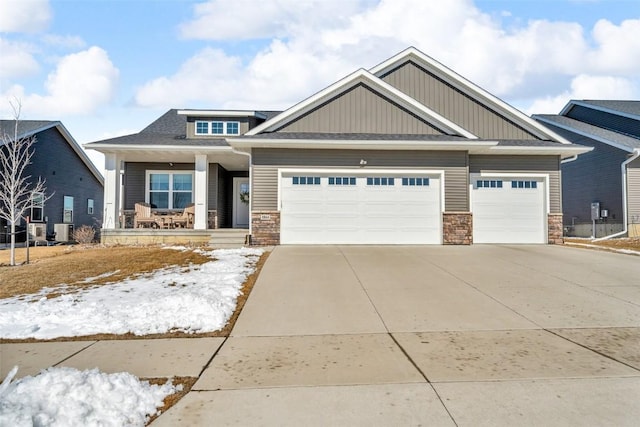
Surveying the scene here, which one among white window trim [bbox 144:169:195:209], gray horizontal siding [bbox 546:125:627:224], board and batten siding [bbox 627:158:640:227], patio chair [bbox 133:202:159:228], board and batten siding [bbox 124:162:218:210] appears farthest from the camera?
gray horizontal siding [bbox 546:125:627:224]

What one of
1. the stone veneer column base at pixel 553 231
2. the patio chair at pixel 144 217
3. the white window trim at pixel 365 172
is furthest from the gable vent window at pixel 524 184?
the patio chair at pixel 144 217

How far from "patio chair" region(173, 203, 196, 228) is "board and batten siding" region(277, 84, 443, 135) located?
535cm

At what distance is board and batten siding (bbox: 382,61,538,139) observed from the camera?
15945 millimetres

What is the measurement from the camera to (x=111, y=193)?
1546 cm

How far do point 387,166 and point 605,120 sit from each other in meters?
17.4

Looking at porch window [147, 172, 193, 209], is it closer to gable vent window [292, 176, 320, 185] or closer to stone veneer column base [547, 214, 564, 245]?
gable vent window [292, 176, 320, 185]

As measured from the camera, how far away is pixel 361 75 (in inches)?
567

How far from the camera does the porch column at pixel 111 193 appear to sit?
15266mm

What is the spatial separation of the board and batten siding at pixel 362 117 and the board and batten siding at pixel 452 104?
7.04 ft

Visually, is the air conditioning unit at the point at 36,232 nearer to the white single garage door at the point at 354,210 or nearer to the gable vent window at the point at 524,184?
the white single garage door at the point at 354,210

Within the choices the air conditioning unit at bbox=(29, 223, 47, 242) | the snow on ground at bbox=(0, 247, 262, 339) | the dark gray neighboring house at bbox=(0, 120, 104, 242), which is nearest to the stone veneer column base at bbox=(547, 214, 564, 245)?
the snow on ground at bbox=(0, 247, 262, 339)

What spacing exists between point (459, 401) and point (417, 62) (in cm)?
1514

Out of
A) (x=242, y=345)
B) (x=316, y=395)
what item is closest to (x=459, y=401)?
(x=316, y=395)

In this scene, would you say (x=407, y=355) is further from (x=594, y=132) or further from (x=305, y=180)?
(x=594, y=132)
